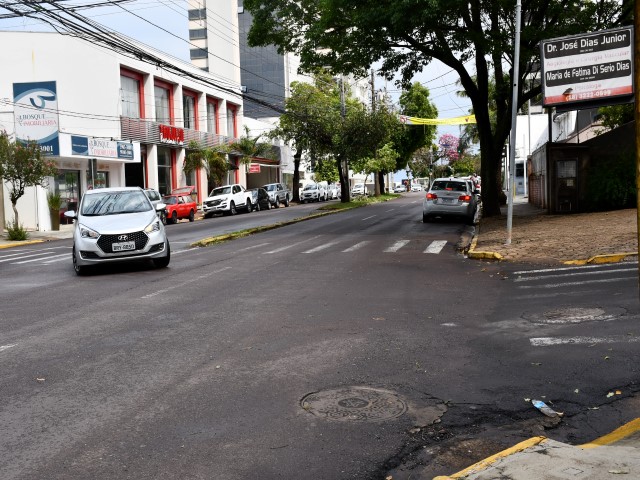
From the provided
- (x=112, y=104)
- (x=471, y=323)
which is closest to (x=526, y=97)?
(x=471, y=323)

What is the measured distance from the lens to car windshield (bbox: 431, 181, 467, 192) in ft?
85.8

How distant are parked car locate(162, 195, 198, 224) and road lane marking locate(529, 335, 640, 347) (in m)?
29.0

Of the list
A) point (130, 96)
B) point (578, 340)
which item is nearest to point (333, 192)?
point (130, 96)

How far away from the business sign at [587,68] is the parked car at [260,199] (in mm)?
26655

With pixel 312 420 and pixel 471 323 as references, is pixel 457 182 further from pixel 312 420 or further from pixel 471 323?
pixel 312 420

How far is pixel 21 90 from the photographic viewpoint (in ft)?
101

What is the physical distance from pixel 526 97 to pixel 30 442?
22.9 m

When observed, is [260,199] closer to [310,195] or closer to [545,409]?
[310,195]

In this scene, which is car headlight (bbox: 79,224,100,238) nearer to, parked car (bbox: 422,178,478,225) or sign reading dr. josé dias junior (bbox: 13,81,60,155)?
parked car (bbox: 422,178,478,225)

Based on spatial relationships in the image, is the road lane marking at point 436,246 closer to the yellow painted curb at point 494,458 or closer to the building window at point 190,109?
the yellow painted curb at point 494,458

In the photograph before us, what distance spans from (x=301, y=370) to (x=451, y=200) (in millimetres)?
20299

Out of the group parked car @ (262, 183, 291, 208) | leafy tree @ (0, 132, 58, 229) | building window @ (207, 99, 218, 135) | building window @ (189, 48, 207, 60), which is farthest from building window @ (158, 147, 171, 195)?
building window @ (189, 48, 207, 60)

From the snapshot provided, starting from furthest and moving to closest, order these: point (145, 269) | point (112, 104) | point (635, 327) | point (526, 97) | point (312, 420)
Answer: point (112, 104) → point (526, 97) → point (145, 269) → point (635, 327) → point (312, 420)

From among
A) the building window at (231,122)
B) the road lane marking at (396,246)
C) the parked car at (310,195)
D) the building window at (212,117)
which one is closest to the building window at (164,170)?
the building window at (212,117)
